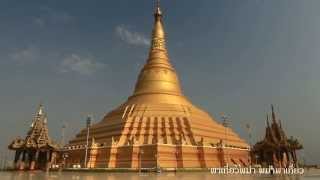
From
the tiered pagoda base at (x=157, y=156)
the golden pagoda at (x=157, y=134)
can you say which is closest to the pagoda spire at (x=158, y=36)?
the golden pagoda at (x=157, y=134)

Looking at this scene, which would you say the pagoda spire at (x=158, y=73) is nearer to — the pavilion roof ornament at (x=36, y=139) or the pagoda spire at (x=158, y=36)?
the pagoda spire at (x=158, y=36)

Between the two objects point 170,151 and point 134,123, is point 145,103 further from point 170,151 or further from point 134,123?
point 170,151

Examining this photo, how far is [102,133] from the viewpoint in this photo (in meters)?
56.0

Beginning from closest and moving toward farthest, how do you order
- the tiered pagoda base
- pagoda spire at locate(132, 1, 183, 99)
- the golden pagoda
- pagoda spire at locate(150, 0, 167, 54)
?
the tiered pagoda base → the golden pagoda → pagoda spire at locate(132, 1, 183, 99) → pagoda spire at locate(150, 0, 167, 54)

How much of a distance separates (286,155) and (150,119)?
2181 centimetres

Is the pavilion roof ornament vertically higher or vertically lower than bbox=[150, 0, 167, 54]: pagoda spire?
lower

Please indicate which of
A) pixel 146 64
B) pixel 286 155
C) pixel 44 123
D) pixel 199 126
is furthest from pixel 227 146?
pixel 44 123

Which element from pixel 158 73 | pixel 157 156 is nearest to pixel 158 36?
pixel 158 73

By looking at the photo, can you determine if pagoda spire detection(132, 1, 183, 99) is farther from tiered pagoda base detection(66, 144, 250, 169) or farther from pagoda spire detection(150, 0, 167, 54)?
tiered pagoda base detection(66, 144, 250, 169)

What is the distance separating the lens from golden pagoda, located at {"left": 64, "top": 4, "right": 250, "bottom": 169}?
47281 mm

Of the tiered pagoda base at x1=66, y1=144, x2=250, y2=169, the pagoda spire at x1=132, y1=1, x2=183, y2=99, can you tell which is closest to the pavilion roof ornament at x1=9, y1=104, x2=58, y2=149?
the tiered pagoda base at x1=66, y1=144, x2=250, y2=169

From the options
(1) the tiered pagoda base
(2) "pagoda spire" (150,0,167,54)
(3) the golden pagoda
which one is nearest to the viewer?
(1) the tiered pagoda base

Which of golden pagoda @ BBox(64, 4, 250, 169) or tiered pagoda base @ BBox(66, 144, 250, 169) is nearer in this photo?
tiered pagoda base @ BBox(66, 144, 250, 169)

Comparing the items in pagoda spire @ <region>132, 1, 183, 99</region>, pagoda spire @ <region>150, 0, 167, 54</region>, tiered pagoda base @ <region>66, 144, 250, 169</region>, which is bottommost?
tiered pagoda base @ <region>66, 144, 250, 169</region>
